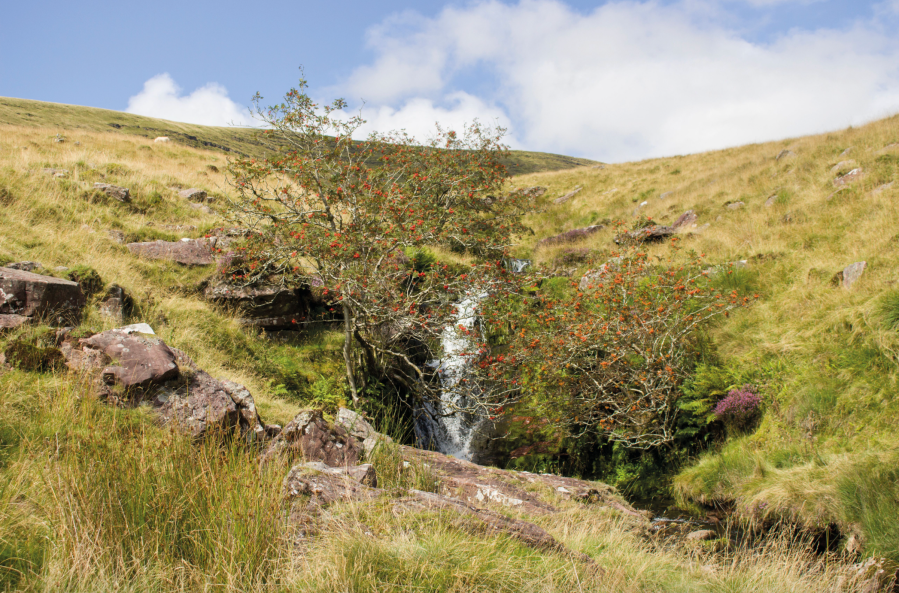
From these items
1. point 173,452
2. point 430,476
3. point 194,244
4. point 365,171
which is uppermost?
point 365,171

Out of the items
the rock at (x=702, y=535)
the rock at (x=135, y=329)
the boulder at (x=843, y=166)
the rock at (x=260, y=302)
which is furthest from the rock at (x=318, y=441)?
the boulder at (x=843, y=166)

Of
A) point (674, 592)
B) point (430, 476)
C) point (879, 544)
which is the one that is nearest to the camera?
point (674, 592)

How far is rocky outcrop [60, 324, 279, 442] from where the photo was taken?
522cm

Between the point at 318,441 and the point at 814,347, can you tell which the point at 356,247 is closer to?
the point at 318,441

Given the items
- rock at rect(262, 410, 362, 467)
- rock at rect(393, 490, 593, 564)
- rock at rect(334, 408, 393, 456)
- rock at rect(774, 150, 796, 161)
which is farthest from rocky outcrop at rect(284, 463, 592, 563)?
rock at rect(774, 150, 796, 161)

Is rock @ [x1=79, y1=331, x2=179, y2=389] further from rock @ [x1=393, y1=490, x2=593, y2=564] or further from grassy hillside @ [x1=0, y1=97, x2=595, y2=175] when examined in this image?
grassy hillside @ [x1=0, y1=97, x2=595, y2=175]

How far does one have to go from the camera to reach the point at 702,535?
6223mm

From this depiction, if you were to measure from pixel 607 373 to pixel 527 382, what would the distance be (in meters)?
1.56

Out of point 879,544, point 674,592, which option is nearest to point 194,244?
point 674,592

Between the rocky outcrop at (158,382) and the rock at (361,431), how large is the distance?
0.89 metres

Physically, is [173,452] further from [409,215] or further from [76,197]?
[76,197]

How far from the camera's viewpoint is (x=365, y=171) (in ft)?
36.7

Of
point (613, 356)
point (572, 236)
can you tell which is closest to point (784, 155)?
point (572, 236)

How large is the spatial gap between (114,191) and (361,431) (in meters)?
11.1
